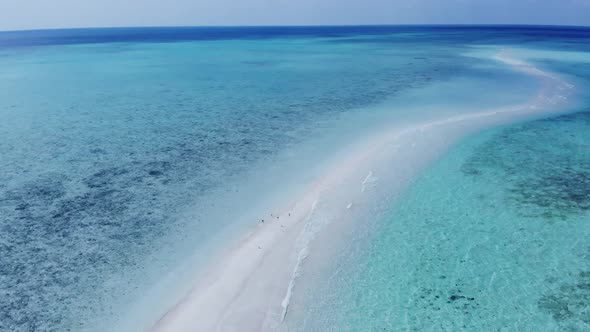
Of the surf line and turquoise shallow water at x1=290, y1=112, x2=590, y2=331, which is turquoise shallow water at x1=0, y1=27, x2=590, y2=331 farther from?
the surf line

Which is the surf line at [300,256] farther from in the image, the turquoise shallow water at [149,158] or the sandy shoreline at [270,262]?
the turquoise shallow water at [149,158]

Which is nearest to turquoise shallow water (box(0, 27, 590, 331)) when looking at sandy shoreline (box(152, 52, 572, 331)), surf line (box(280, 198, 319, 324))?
surf line (box(280, 198, 319, 324))

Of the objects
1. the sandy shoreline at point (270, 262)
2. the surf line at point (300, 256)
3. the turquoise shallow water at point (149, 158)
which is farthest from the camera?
the turquoise shallow water at point (149, 158)

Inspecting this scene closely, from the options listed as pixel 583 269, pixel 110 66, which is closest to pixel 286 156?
pixel 583 269

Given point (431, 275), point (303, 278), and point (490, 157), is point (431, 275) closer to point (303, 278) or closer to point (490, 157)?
point (303, 278)

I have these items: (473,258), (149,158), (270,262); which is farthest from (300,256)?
(149,158)

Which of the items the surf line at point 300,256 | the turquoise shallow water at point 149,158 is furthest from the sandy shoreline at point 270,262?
the turquoise shallow water at point 149,158

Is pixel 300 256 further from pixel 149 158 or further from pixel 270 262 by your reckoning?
pixel 149 158
